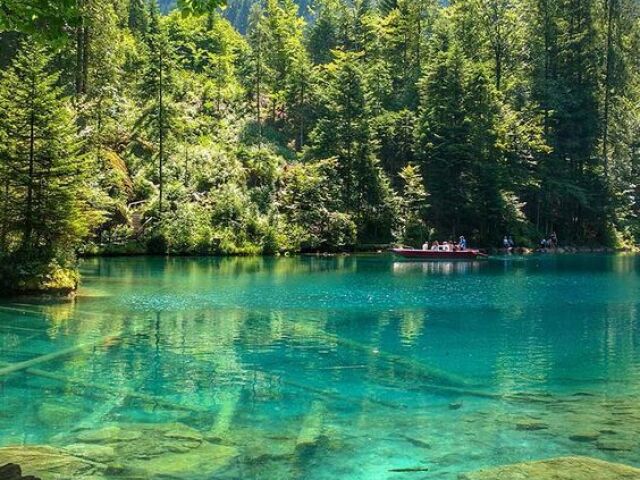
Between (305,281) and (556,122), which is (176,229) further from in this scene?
(556,122)

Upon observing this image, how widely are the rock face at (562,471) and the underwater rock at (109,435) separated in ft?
16.6

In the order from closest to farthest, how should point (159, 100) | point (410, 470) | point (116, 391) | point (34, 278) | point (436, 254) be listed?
point (410, 470) → point (116, 391) → point (34, 278) → point (436, 254) → point (159, 100)

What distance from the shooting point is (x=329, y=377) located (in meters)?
14.1

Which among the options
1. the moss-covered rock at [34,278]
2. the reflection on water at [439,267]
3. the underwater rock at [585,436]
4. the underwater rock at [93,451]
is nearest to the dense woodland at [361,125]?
the reflection on water at [439,267]

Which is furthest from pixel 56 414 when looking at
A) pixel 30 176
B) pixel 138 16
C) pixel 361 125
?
pixel 138 16

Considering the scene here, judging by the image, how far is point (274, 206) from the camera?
55.2m

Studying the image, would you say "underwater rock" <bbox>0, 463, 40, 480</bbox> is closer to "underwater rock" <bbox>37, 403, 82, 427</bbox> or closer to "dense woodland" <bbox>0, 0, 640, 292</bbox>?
"underwater rock" <bbox>37, 403, 82, 427</bbox>

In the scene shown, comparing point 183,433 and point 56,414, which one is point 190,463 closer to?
point 183,433

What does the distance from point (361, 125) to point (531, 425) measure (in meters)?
51.1

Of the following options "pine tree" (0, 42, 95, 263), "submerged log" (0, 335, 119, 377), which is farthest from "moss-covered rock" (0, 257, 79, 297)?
"submerged log" (0, 335, 119, 377)

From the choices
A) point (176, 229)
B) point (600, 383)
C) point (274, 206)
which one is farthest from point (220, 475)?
point (274, 206)

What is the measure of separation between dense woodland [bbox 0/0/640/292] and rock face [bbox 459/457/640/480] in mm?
35725

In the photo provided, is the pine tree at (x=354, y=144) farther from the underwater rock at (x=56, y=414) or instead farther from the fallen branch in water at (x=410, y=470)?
the fallen branch in water at (x=410, y=470)

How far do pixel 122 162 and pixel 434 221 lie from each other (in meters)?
29.5
